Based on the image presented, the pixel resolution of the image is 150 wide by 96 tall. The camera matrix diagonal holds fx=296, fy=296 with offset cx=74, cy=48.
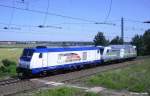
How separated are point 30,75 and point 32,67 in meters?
1.47

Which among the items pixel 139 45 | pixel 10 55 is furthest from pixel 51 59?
pixel 10 55

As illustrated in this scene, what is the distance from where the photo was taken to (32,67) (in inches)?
1021

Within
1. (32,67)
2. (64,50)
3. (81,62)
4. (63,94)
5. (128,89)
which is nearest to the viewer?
(63,94)

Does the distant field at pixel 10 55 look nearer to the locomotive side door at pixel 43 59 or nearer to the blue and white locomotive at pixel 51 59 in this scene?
the blue and white locomotive at pixel 51 59

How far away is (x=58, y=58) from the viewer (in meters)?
29.7

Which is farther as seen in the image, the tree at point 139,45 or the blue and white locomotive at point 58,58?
the tree at point 139,45

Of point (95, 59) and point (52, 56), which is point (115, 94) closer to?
point (52, 56)

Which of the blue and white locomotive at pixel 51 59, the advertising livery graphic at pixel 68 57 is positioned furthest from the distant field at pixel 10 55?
the advertising livery graphic at pixel 68 57

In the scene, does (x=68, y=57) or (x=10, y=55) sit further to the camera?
(x=10, y=55)

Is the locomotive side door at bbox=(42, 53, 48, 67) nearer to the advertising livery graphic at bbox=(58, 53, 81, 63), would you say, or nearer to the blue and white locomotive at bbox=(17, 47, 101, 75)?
the blue and white locomotive at bbox=(17, 47, 101, 75)

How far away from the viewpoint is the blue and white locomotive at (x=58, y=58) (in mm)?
26259

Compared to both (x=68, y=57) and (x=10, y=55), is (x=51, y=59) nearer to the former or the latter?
(x=68, y=57)

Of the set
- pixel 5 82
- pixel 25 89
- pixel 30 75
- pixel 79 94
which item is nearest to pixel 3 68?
pixel 30 75

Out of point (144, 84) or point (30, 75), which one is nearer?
point (144, 84)
